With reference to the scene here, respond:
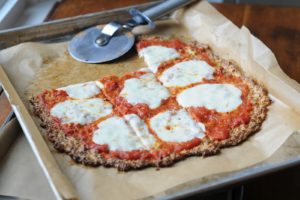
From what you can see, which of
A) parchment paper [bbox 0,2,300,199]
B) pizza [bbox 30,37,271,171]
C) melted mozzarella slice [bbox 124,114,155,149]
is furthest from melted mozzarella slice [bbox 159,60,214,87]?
melted mozzarella slice [bbox 124,114,155,149]

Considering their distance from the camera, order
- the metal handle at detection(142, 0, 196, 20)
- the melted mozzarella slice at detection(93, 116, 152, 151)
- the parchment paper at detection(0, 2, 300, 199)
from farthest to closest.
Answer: the metal handle at detection(142, 0, 196, 20) → the melted mozzarella slice at detection(93, 116, 152, 151) → the parchment paper at detection(0, 2, 300, 199)

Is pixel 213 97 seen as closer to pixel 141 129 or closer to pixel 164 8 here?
pixel 141 129

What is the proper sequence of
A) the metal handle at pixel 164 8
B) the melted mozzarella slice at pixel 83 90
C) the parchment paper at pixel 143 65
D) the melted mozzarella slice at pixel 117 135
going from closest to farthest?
the parchment paper at pixel 143 65 → the melted mozzarella slice at pixel 117 135 → the melted mozzarella slice at pixel 83 90 → the metal handle at pixel 164 8

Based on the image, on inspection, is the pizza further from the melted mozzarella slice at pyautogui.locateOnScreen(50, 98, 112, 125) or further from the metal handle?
the metal handle

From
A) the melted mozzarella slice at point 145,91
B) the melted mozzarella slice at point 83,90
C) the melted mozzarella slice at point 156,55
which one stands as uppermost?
the melted mozzarella slice at point 83,90

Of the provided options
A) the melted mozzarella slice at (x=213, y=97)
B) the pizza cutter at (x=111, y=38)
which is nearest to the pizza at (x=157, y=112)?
the melted mozzarella slice at (x=213, y=97)

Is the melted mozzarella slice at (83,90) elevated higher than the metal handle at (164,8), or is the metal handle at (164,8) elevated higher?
the metal handle at (164,8)

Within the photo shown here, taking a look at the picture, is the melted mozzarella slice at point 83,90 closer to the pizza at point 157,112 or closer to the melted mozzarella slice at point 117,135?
the pizza at point 157,112
